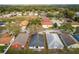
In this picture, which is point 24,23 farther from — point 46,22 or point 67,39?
point 67,39

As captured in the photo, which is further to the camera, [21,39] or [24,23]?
[24,23]

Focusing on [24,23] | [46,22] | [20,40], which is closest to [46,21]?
[46,22]

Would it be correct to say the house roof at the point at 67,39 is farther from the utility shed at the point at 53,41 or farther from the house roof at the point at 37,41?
the house roof at the point at 37,41

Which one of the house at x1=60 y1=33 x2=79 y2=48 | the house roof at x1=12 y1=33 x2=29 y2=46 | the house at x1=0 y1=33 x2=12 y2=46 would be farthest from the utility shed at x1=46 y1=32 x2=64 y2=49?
the house at x1=0 y1=33 x2=12 y2=46

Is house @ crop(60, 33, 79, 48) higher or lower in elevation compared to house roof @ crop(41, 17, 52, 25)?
lower

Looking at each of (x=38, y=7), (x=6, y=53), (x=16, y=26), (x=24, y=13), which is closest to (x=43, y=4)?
(x=38, y=7)

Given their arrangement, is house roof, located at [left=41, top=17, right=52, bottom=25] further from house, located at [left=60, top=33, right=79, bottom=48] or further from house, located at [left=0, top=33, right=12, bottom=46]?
house, located at [left=0, top=33, right=12, bottom=46]

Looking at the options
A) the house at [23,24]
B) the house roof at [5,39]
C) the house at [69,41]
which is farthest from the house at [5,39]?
the house at [69,41]
